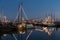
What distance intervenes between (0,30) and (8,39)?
12.1 feet

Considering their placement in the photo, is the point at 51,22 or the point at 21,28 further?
the point at 51,22

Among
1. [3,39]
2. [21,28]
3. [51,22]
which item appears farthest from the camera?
[51,22]

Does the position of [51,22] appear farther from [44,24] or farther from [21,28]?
[21,28]

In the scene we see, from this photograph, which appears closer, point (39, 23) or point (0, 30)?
point (0, 30)

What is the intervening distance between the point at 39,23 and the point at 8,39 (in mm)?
21593

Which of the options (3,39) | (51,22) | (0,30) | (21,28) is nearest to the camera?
(3,39)

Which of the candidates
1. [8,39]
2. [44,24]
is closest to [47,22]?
[44,24]

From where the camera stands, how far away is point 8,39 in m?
8.38

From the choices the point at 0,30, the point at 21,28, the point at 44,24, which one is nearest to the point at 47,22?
the point at 44,24

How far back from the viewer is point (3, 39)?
27.4 ft

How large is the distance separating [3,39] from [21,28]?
6987mm

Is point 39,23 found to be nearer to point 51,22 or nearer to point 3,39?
point 51,22

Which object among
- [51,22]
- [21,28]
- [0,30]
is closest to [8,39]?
[0,30]

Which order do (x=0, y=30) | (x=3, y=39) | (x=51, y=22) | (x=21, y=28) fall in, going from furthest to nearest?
(x=51, y=22)
(x=21, y=28)
(x=0, y=30)
(x=3, y=39)
